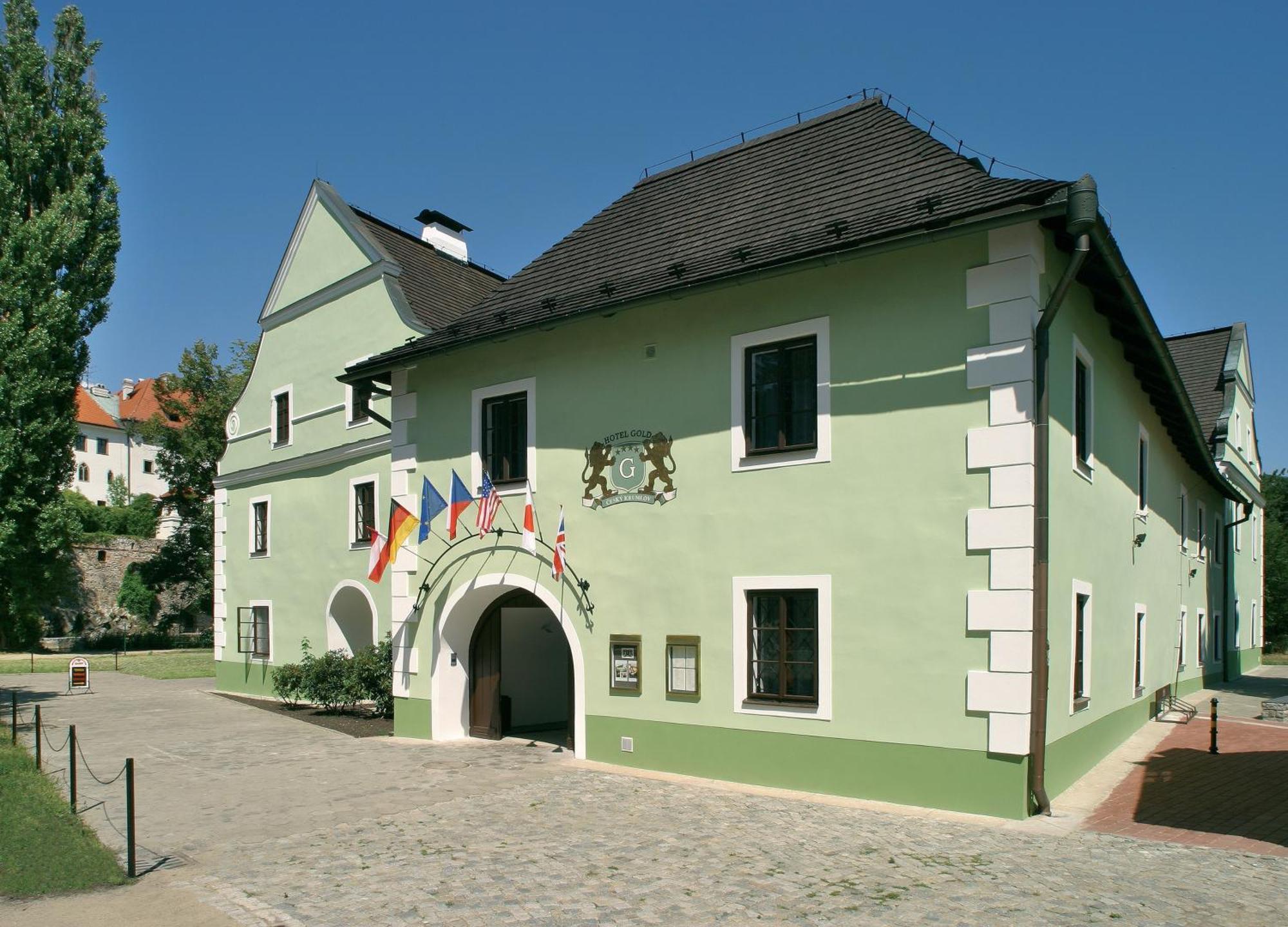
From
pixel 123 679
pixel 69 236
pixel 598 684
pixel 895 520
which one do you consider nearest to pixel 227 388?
pixel 123 679

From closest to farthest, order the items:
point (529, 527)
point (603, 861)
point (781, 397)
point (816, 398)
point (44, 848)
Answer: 1. point (603, 861)
2. point (44, 848)
3. point (816, 398)
4. point (781, 397)
5. point (529, 527)

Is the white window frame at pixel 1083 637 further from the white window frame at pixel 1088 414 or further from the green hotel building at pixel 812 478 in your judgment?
the white window frame at pixel 1088 414

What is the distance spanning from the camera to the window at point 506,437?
1416 centimetres

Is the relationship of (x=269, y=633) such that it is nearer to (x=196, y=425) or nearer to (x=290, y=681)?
(x=290, y=681)

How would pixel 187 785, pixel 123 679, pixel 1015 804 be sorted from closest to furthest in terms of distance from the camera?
pixel 1015 804, pixel 187 785, pixel 123 679

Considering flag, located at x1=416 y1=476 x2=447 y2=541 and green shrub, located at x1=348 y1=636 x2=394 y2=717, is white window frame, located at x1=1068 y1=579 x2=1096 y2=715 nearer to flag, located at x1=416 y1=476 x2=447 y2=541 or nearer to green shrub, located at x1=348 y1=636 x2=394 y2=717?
flag, located at x1=416 y1=476 x2=447 y2=541

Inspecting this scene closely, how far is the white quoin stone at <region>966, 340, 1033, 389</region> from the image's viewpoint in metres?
9.57

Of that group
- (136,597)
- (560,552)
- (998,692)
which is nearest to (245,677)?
(560,552)

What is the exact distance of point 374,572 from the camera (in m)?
14.7

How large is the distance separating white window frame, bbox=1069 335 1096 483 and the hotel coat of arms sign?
471cm

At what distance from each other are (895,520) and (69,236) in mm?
15906

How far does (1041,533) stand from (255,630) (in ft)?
65.9

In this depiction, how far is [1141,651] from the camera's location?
638 inches

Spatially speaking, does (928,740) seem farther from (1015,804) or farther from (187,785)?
(187,785)
